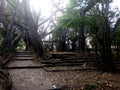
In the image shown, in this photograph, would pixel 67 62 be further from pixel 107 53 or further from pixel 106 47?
pixel 106 47

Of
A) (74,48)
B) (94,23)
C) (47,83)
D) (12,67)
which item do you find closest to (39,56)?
(12,67)

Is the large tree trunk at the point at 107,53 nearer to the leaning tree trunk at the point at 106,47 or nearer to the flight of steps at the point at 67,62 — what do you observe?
the leaning tree trunk at the point at 106,47

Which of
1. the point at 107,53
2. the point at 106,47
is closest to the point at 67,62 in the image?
the point at 107,53

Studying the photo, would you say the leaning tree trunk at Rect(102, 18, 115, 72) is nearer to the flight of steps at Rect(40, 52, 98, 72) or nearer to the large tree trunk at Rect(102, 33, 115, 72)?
the large tree trunk at Rect(102, 33, 115, 72)

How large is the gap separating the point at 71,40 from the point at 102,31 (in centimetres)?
1156

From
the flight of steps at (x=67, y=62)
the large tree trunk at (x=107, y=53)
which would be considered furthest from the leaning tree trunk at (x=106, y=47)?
the flight of steps at (x=67, y=62)

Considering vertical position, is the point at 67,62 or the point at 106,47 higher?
the point at 106,47

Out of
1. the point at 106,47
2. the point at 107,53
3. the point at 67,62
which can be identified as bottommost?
the point at 67,62

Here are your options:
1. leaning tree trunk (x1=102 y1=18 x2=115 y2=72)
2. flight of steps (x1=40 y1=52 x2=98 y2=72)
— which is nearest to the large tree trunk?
leaning tree trunk (x1=102 y1=18 x2=115 y2=72)

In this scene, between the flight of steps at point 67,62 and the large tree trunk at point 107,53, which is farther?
the flight of steps at point 67,62

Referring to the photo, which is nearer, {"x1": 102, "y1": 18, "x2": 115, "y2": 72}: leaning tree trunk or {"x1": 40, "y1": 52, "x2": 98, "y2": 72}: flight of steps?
{"x1": 102, "y1": 18, "x2": 115, "y2": 72}: leaning tree trunk

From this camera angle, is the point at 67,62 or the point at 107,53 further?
the point at 67,62

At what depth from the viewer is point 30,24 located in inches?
553

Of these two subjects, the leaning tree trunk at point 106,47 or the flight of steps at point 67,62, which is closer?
the leaning tree trunk at point 106,47
